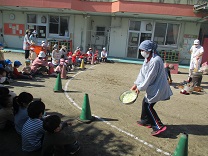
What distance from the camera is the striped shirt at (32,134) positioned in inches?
124

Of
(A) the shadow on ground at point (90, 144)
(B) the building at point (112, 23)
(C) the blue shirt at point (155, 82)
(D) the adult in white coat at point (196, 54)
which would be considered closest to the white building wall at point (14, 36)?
(B) the building at point (112, 23)

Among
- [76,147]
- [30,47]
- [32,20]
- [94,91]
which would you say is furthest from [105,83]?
[32,20]

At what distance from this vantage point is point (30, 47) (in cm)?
1213

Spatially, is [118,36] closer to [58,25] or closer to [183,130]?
[58,25]

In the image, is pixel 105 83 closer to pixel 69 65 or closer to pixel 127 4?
pixel 69 65

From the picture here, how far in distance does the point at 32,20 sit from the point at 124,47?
8.37m

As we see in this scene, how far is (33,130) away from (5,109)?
108cm

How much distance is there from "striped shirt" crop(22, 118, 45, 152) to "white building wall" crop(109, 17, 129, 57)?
14375mm

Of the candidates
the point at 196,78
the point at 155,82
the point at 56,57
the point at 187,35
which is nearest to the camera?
the point at 155,82

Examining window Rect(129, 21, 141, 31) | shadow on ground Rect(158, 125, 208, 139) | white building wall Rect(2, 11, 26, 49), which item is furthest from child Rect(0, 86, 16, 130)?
white building wall Rect(2, 11, 26, 49)

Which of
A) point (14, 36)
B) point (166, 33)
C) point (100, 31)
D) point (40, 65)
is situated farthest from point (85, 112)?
point (14, 36)

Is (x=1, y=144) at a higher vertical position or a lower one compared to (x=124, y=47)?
lower

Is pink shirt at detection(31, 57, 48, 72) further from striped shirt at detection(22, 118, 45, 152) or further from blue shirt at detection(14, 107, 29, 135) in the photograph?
striped shirt at detection(22, 118, 45, 152)

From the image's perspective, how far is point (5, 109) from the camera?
12.7 ft
